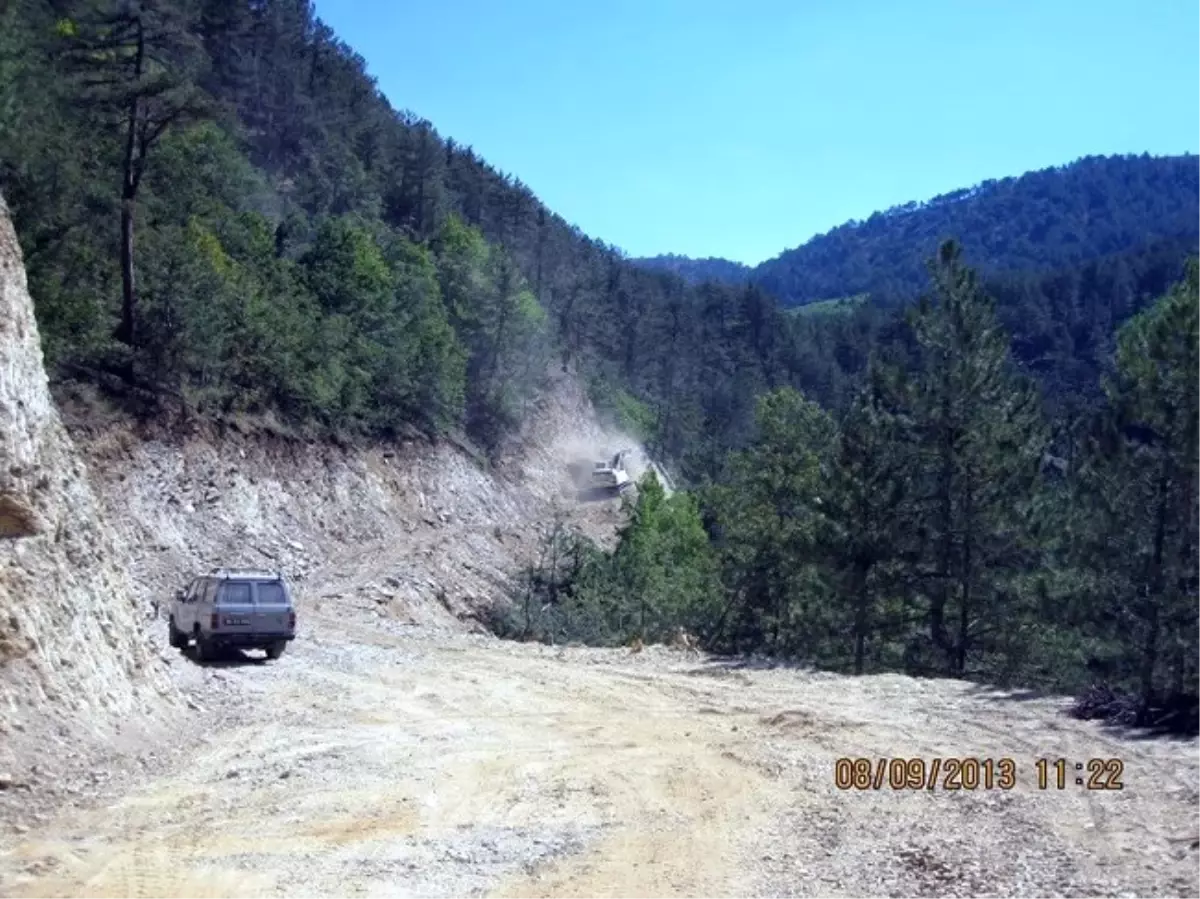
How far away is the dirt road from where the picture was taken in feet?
26.5

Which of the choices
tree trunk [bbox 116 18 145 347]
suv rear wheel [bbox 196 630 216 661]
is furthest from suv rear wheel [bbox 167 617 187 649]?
tree trunk [bbox 116 18 145 347]

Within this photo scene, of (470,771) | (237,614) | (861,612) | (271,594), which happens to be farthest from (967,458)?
(470,771)

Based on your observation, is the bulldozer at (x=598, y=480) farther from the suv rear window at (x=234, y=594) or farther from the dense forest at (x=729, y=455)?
the suv rear window at (x=234, y=594)

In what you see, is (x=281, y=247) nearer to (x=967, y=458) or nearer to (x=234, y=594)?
(x=234, y=594)

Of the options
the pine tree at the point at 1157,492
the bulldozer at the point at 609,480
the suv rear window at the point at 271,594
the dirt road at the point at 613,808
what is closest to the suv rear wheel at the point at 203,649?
the suv rear window at the point at 271,594

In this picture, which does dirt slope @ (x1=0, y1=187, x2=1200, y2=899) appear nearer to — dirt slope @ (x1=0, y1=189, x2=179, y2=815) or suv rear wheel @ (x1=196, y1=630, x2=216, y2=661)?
dirt slope @ (x1=0, y1=189, x2=179, y2=815)

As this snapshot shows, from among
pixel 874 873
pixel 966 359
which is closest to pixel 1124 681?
pixel 966 359

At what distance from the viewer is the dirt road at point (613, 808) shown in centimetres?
809

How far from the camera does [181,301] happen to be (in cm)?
3522

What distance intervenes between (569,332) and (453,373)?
39296 millimetres

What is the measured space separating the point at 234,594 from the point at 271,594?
0.81m

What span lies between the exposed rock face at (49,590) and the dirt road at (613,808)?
42.2 inches

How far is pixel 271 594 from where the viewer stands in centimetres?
2128
